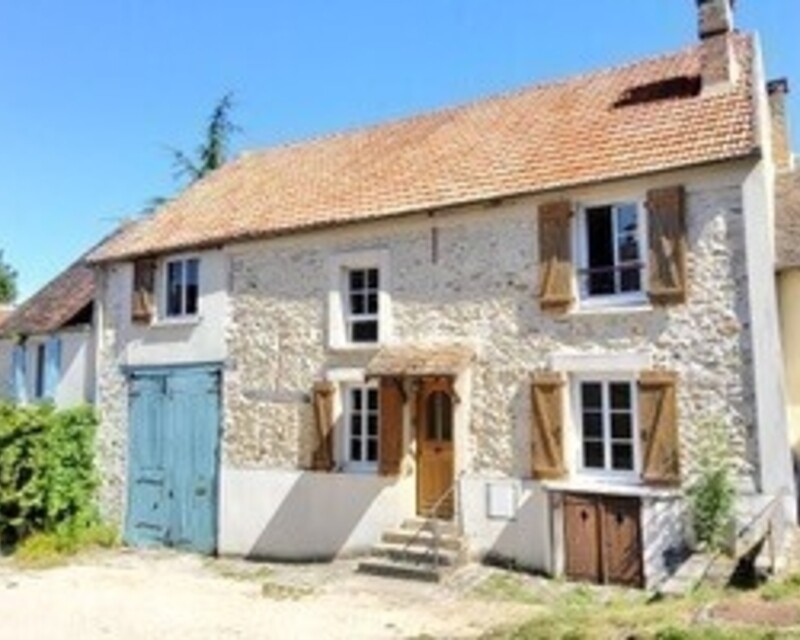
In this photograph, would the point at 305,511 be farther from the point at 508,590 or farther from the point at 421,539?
the point at 508,590

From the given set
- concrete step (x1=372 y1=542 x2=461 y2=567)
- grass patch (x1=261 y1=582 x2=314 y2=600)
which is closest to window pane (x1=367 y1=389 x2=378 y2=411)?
concrete step (x1=372 y1=542 x2=461 y2=567)

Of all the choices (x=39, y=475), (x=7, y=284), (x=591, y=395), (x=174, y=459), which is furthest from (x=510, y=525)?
(x=7, y=284)

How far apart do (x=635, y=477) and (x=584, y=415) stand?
1.27 meters

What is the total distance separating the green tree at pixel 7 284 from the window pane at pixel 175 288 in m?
40.9

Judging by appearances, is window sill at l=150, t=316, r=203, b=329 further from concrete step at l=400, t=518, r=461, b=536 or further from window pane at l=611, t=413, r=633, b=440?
window pane at l=611, t=413, r=633, b=440

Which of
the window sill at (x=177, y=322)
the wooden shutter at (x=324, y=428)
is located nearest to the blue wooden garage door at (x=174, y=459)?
the window sill at (x=177, y=322)

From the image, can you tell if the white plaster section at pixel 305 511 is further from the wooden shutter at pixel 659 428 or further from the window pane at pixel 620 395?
the wooden shutter at pixel 659 428

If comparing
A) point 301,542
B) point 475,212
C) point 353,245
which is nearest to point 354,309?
point 353,245

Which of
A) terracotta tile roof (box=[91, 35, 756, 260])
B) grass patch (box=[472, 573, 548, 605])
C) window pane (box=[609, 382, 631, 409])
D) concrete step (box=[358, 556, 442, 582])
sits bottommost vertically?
grass patch (box=[472, 573, 548, 605])

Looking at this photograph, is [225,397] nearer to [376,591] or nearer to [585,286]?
[376,591]

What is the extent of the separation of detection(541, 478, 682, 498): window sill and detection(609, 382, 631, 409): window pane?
117cm

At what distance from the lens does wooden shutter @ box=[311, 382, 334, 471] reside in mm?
16047

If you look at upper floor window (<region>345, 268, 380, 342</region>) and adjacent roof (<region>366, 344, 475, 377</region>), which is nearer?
adjacent roof (<region>366, 344, 475, 377</region>)

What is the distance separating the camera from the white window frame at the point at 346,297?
15.8 meters
